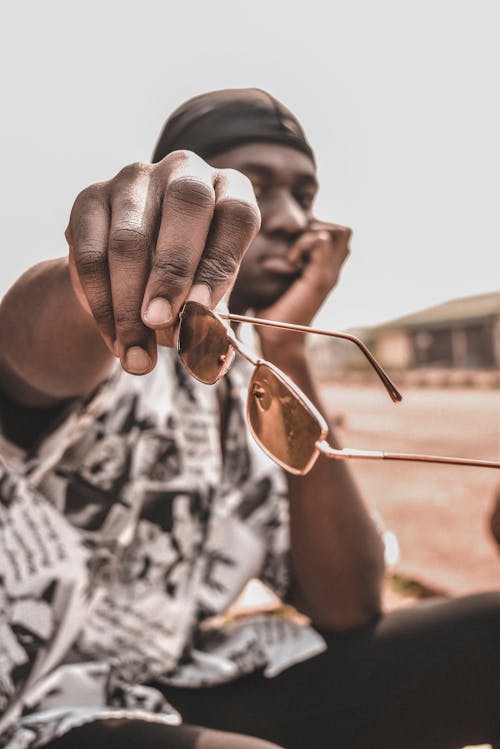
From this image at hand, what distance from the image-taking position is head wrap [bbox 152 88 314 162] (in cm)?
112

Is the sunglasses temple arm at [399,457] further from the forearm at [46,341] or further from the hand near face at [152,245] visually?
the forearm at [46,341]

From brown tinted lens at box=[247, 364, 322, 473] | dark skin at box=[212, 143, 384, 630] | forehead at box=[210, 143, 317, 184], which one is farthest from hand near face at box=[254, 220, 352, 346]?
brown tinted lens at box=[247, 364, 322, 473]

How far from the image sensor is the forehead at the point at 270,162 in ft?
3.91

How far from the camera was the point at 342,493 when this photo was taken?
1379 mm

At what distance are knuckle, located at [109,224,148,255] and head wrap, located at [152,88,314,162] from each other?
533mm

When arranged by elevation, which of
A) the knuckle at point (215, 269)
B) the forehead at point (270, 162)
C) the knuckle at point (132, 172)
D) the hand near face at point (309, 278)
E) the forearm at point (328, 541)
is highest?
the knuckle at point (132, 172)

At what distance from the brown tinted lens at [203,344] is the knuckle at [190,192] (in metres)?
0.08

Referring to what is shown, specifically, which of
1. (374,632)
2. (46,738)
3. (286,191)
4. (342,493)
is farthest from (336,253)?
(46,738)

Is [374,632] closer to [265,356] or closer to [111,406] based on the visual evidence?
[265,356]

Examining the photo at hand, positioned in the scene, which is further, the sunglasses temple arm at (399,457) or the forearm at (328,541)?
the forearm at (328,541)

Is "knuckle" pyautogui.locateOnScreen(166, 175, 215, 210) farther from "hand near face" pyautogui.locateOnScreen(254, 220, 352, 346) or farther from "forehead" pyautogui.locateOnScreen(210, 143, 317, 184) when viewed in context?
"hand near face" pyautogui.locateOnScreen(254, 220, 352, 346)

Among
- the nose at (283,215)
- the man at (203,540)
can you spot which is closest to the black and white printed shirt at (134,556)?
the man at (203,540)

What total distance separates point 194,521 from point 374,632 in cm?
38

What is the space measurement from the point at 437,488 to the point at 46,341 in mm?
5050
